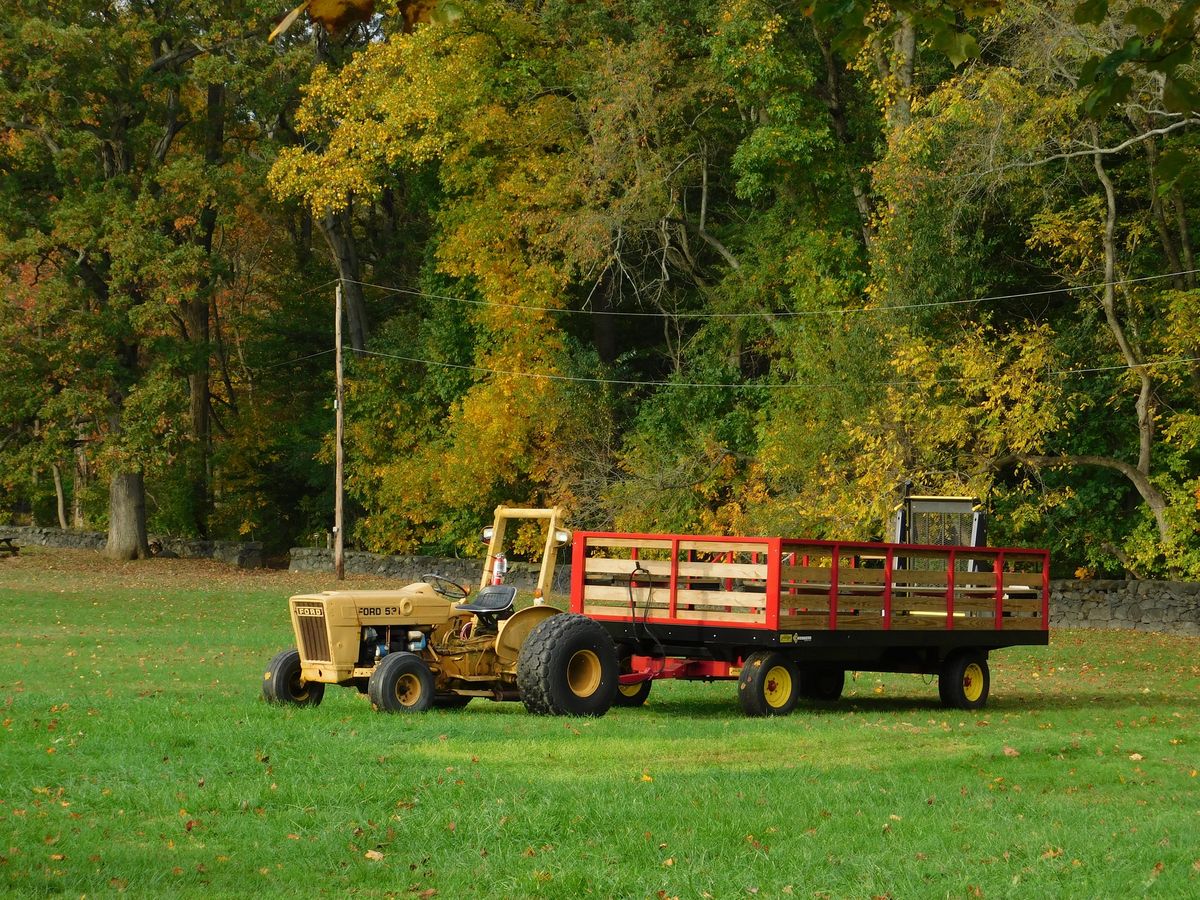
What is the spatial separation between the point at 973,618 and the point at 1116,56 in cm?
1068

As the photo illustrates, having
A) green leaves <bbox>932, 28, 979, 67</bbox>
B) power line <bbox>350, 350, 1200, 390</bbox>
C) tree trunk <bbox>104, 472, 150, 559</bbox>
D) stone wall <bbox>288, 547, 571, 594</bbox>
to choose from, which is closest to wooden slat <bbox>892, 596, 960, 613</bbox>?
green leaves <bbox>932, 28, 979, 67</bbox>

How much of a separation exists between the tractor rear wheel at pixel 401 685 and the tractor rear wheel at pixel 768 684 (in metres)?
2.84

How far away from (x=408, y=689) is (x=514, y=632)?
1.08 meters

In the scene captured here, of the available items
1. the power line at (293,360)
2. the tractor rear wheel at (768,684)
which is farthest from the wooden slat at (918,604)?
the power line at (293,360)

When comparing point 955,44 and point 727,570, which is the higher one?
point 955,44

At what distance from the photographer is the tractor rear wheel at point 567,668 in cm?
1270

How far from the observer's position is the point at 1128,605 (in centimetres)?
2861

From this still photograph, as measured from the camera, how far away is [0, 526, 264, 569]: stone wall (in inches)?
1721

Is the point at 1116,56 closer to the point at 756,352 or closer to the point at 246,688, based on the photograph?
the point at 246,688

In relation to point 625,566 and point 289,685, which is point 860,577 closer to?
point 625,566

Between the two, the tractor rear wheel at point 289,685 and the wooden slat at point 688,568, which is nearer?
the tractor rear wheel at point 289,685

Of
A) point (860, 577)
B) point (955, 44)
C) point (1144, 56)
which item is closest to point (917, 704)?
point (860, 577)

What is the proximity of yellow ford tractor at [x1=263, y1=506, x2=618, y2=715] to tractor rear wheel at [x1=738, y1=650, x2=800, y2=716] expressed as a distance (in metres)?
1.34

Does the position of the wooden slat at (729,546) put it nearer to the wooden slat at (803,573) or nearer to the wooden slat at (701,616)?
the wooden slat at (803,573)
